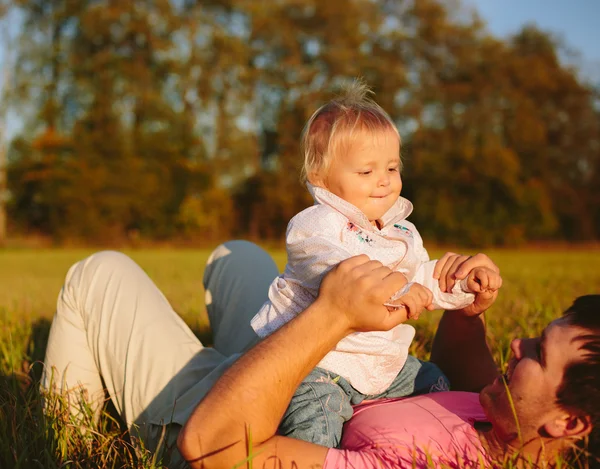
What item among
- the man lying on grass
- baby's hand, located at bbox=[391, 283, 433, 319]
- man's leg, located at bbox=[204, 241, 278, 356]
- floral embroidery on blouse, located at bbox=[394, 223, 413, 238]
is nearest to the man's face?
the man lying on grass

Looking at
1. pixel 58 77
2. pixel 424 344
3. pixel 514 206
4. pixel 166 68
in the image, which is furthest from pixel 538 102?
pixel 424 344

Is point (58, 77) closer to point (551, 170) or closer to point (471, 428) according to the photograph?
point (551, 170)

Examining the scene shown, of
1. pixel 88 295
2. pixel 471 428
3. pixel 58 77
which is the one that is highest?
pixel 58 77

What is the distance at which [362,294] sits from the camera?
1.36m

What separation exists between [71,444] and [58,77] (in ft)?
80.5

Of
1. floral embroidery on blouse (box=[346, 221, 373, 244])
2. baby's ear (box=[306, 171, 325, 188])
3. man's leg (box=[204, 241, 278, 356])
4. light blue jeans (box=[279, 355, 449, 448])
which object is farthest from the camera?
man's leg (box=[204, 241, 278, 356])

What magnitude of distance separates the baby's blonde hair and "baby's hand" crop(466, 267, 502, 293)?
1.62 ft

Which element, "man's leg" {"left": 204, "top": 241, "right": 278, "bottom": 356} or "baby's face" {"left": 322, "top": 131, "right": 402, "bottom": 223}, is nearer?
"baby's face" {"left": 322, "top": 131, "right": 402, "bottom": 223}

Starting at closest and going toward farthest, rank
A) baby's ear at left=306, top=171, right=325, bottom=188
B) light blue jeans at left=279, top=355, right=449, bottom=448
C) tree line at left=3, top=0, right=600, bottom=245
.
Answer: light blue jeans at left=279, top=355, right=449, bottom=448 → baby's ear at left=306, top=171, right=325, bottom=188 → tree line at left=3, top=0, right=600, bottom=245

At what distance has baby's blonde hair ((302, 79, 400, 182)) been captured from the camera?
75.4 inches

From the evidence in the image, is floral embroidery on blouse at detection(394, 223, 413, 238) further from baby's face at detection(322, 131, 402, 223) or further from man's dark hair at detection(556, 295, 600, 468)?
man's dark hair at detection(556, 295, 600, 468)

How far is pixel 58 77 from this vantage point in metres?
23.9

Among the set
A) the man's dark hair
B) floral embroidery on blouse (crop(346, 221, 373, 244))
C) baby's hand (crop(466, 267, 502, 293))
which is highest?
floral embroidery on blouse (crop(346, 221, 373, 244))

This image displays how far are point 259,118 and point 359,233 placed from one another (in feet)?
80.2
